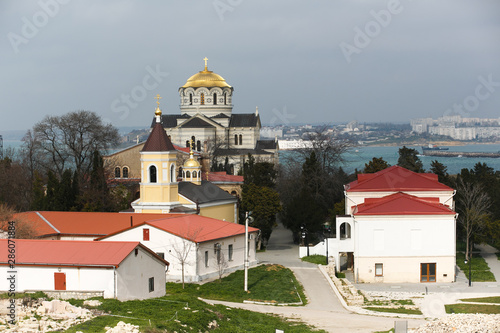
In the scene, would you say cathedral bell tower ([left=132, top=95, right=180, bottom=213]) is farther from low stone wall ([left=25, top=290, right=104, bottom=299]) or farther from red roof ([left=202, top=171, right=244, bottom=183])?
low stone wall ([left=25, top=290, right=104, bottom=299])

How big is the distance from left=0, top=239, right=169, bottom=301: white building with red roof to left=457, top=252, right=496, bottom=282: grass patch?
15.6m

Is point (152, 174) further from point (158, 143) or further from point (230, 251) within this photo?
point (230, 251)

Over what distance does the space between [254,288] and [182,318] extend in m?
9.14

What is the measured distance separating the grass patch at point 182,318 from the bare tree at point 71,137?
3642 cm

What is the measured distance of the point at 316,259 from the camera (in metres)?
36.2

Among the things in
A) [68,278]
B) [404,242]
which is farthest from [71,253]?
[404,242]

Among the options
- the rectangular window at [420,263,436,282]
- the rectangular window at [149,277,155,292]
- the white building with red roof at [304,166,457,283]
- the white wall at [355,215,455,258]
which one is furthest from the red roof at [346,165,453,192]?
the rectangular window at [149,277,155,292]

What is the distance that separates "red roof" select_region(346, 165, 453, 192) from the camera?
36050 millimetres

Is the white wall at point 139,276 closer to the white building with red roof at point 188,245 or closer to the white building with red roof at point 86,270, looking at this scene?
the white building with red roof at point 86,270

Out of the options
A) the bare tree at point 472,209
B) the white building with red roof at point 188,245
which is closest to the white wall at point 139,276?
the white building with red roof at point 188,245

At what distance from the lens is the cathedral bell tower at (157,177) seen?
125 feet

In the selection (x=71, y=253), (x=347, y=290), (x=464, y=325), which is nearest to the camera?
(x=464, y=325)

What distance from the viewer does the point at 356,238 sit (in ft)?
106

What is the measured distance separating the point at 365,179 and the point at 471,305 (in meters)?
14.0
